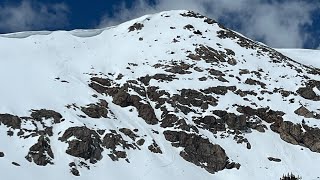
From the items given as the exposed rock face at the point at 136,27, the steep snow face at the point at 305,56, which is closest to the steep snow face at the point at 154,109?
the exposed rock face at the point at 136,27

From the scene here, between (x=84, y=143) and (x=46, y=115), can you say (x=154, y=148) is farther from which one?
(x=46, y=115)

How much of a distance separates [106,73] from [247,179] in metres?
18.8

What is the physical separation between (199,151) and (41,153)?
12.9m

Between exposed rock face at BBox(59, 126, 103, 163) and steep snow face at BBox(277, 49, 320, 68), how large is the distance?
116 feet

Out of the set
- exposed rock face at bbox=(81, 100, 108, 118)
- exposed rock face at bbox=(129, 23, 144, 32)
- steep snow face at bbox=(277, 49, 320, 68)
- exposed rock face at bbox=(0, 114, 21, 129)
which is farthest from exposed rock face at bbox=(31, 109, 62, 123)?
steep snow face at bbox=(277, 49, 320, 68)

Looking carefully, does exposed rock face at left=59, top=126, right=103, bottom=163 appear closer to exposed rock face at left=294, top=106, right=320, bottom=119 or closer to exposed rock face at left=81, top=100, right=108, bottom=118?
exposed rock face at left=81, top=100, right=108, bottom=118

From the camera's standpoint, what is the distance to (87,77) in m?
52.7

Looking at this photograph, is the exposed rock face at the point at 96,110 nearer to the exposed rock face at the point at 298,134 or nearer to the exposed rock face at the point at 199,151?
the exposed rock face at the point at 199,151

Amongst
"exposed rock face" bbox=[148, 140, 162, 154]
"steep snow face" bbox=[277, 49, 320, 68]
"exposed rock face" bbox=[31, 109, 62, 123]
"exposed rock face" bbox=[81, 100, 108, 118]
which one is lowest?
"steep snow face" bbox=[277, 49, 320, 68]

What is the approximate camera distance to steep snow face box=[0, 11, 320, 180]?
41062 mm

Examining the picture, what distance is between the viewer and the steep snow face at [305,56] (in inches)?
2739

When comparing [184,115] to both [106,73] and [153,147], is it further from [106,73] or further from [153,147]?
[106,73]

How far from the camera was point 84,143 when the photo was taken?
41.7 m

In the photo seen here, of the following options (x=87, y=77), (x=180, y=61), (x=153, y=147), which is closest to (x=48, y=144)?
(x=153, y=147)
